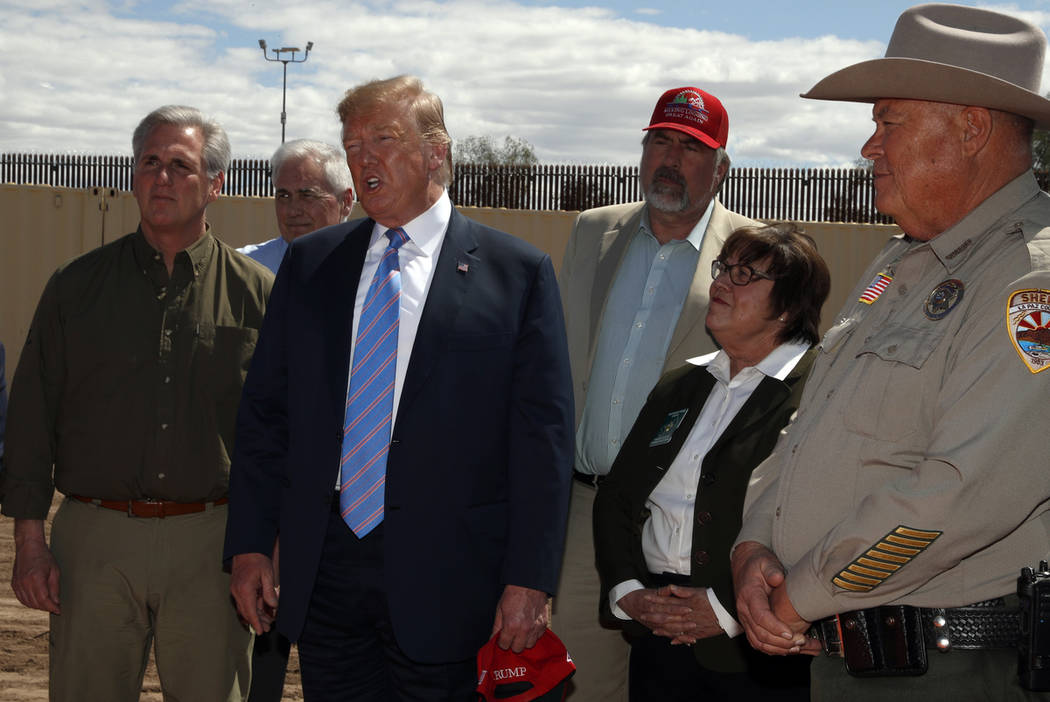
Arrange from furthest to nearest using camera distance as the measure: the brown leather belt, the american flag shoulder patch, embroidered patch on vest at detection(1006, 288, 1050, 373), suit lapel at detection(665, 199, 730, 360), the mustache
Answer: the mustache, suit lapel at detection(665, 199, 730, 360), the brown leather belt, the american flag shoulder patch, embroidered patch on vest at detection(1006, 288, 1050, 373)

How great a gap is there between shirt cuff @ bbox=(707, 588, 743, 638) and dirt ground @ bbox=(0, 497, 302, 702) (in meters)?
2.58

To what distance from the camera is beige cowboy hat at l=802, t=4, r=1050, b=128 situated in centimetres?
196

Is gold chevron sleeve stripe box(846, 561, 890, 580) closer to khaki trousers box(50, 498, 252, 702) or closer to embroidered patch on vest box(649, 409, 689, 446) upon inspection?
embroidered patch on vest box(649, 409, 689, 446)

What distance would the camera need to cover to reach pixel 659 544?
2875 mm

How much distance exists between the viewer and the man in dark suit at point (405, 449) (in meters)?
2.58

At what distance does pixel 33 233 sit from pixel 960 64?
14518mm

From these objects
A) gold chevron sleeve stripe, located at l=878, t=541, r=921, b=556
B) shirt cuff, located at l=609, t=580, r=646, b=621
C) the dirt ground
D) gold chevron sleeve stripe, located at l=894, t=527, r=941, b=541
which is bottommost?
the dirt ground

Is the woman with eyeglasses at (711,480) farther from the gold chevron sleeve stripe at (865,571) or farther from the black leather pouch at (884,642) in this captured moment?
the gold chevron sleeve stripe at (865,571)

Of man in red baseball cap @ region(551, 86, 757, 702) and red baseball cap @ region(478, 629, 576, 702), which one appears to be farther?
man in red baseball cap @ region(551, 86, 757, 702)

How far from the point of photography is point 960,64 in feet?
6.79

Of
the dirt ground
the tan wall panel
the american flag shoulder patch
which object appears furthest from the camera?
the tan wall panel

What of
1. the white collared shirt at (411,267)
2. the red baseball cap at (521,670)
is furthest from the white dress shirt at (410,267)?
the red baseball cap at (521,670)

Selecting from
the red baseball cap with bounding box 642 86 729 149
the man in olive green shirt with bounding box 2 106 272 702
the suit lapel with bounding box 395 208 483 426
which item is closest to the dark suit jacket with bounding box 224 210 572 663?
the suit lapel with bounding box 395 208 483 426

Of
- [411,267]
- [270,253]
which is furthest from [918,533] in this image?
[270,253]
